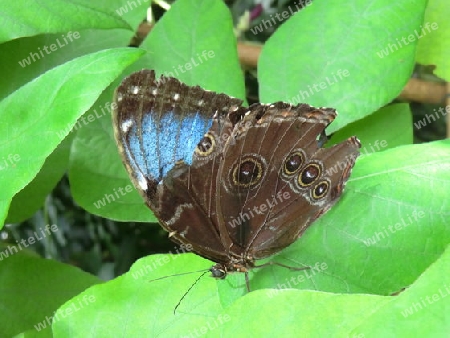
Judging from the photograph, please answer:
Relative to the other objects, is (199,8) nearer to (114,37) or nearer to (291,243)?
(114,37)

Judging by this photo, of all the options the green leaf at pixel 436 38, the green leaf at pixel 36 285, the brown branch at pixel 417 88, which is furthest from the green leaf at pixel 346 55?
the green leaf at pixel 36 285

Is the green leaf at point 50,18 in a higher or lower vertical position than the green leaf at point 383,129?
higher

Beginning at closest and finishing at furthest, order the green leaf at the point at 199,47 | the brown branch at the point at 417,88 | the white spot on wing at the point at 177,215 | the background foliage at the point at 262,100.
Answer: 1. the background foliage at the point at 262,100
2. the white spot on wing at the point at 177,215
3. the green leaf at the point at 199,47
4. the brown branch at the point at 417,88

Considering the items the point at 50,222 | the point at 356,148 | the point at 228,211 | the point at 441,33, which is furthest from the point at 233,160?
the point at 50,222

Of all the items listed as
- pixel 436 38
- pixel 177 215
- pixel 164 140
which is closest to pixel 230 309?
pixel 177 215

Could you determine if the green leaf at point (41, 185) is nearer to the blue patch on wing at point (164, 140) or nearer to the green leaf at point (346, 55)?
the blue patch on wing at point (164, 140)
